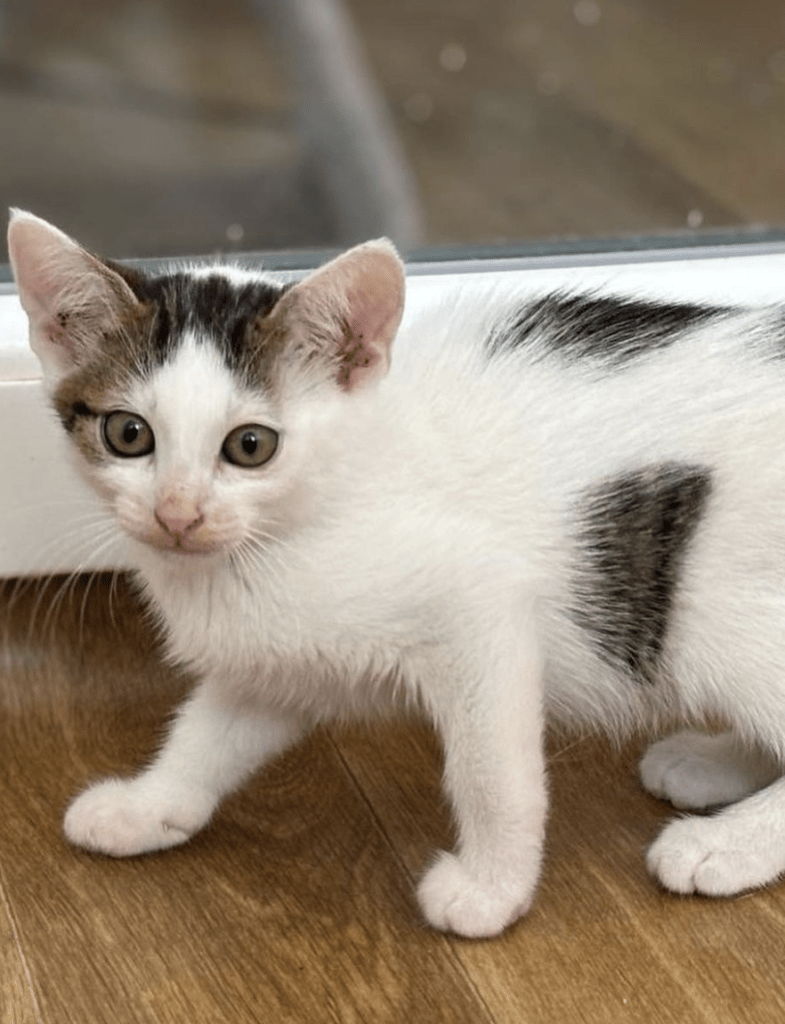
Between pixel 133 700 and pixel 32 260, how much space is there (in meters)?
0.50

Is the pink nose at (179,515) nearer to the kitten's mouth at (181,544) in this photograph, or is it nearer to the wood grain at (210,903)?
the kitten's mouth at (181,544)

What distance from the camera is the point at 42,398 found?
1.44 metres

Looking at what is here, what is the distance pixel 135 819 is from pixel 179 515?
30 centimetres

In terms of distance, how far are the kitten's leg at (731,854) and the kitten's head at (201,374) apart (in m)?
0.38

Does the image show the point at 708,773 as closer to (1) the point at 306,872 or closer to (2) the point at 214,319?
(1) the point at 306,872

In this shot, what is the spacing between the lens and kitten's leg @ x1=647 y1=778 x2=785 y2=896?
1159 mm

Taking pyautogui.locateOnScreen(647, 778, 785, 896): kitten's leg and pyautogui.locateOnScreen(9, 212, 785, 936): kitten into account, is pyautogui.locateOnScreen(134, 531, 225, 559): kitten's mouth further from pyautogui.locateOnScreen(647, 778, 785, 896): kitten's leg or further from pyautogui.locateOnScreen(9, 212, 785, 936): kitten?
pyautogui.locateOnScreen(647, 778, 785, 896): kitten's leg

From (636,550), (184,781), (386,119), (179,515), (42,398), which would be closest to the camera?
(179,515)

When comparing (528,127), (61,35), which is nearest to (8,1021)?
(528,127)

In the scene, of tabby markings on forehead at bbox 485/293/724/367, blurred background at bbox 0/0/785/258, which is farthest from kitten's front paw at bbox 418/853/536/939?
blurred background at bbox 0/0/785/258

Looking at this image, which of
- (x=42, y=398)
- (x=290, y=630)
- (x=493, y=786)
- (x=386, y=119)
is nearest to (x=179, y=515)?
(x=290, y=630)

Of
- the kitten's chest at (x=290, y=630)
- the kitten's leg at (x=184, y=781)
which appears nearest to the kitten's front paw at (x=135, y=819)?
the kitten's leg at (x=184, y=781)

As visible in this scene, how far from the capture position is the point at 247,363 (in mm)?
1084

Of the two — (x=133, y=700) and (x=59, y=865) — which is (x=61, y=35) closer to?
(x=133, y=700)
